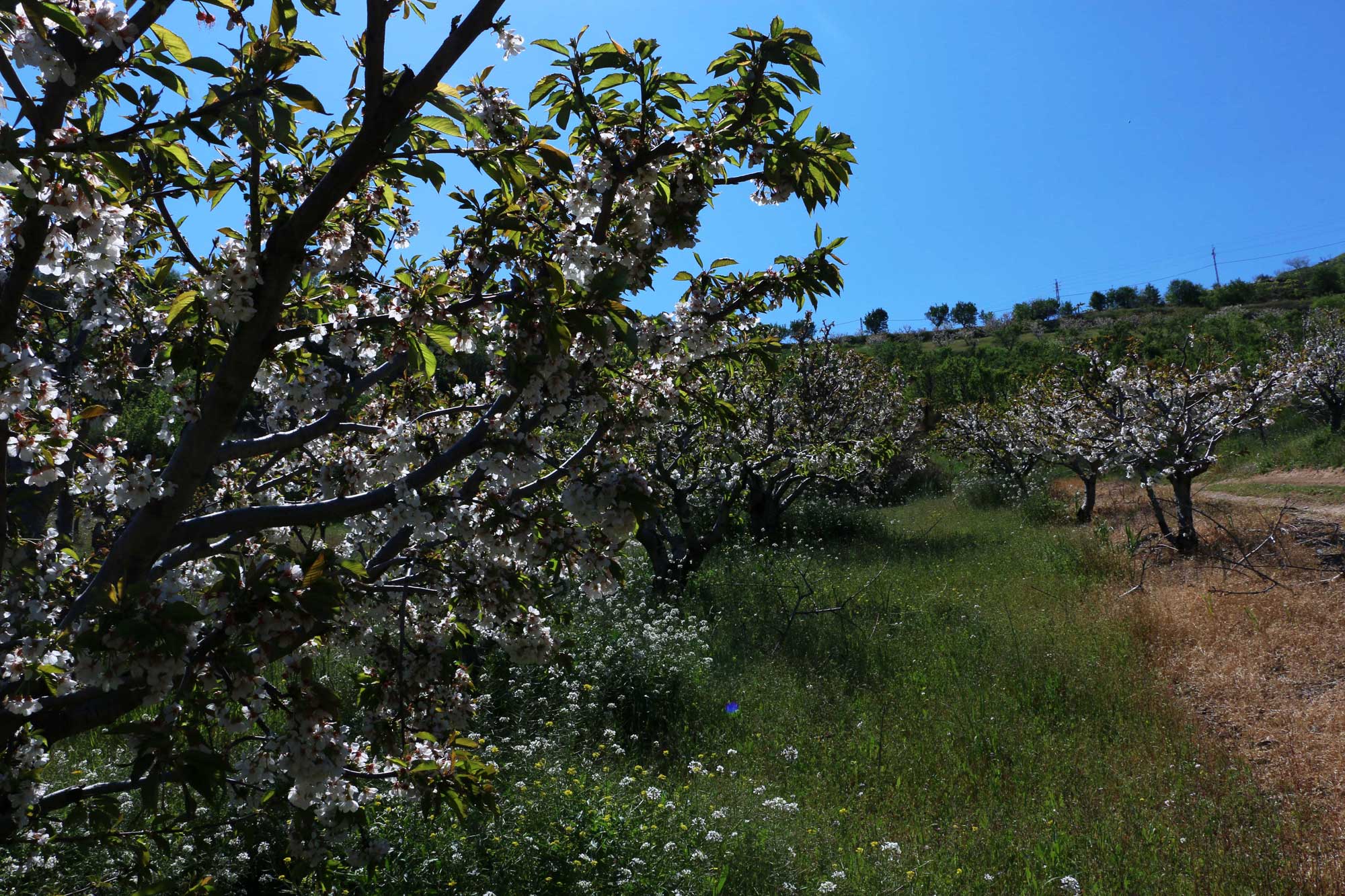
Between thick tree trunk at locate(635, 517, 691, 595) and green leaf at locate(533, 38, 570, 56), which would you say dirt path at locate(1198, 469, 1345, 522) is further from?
green leaf at locate(533, 38, 570, 56)

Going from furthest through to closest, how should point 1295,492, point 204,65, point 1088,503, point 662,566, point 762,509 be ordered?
1. point 1088,503
2. point 1295,492
3. point 762,509
4. point 662,566
5. point 204,65

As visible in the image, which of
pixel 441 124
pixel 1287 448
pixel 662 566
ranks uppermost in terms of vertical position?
pixel 441 124

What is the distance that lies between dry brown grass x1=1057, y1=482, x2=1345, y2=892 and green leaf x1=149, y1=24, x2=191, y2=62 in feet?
19.2

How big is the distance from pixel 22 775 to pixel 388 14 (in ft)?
6.66

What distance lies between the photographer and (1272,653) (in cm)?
723

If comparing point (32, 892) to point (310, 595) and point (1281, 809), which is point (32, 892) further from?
point (1281, 809)

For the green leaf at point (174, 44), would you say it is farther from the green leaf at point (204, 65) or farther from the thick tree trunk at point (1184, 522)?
the thick tree trunk at point (1184, 522)

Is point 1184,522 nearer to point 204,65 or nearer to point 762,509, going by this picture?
point 762,509

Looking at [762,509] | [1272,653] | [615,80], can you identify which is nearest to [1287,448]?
[762,509]

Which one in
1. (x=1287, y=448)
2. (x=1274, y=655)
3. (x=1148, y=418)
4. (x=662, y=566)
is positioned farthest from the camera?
(x=1287, y=448)

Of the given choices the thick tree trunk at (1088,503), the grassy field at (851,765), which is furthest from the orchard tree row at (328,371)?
the thick tree trunk at (1088,503)

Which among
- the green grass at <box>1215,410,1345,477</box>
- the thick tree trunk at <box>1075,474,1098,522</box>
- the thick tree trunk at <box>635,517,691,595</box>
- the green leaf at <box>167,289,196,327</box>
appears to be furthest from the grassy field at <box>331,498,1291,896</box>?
the green grass at <box>1215,410,1345,477</box>

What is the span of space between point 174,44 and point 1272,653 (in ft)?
29.5

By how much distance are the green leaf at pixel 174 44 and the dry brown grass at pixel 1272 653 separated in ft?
19.2
